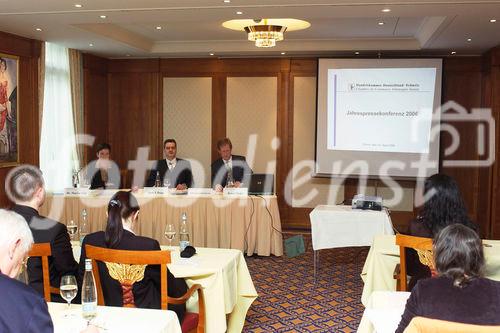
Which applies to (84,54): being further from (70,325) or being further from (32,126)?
(70,325)

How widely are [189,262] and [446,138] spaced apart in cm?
664

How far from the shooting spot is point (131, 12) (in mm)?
5773

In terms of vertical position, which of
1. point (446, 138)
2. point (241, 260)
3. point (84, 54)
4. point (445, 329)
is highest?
point (84, 54)

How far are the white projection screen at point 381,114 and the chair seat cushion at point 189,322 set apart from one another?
5.93 m

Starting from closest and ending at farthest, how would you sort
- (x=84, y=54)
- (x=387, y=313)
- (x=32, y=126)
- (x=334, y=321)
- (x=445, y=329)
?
(x=445, y=329), (x=387, y=313), (x=334, y=321), (x=32, y=126), (x=84, y=54)

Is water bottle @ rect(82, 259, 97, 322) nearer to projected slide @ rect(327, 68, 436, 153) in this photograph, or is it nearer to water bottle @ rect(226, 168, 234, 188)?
water bottle @ rect(226, 168, 234, 188)

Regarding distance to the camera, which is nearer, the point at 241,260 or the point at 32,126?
the point at 241,260

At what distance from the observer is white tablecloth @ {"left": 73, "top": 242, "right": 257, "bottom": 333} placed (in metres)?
3.58

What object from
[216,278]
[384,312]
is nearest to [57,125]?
[216,278]

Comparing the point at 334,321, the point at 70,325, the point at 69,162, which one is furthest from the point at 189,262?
the point at 69,162

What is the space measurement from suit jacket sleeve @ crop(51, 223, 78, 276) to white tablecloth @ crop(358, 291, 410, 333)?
1796 millimetres

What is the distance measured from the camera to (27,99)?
7.65 m

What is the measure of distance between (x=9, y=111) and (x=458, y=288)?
651 cm

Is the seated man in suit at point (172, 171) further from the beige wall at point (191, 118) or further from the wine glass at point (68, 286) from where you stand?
the wine glass at point (68, 286)
